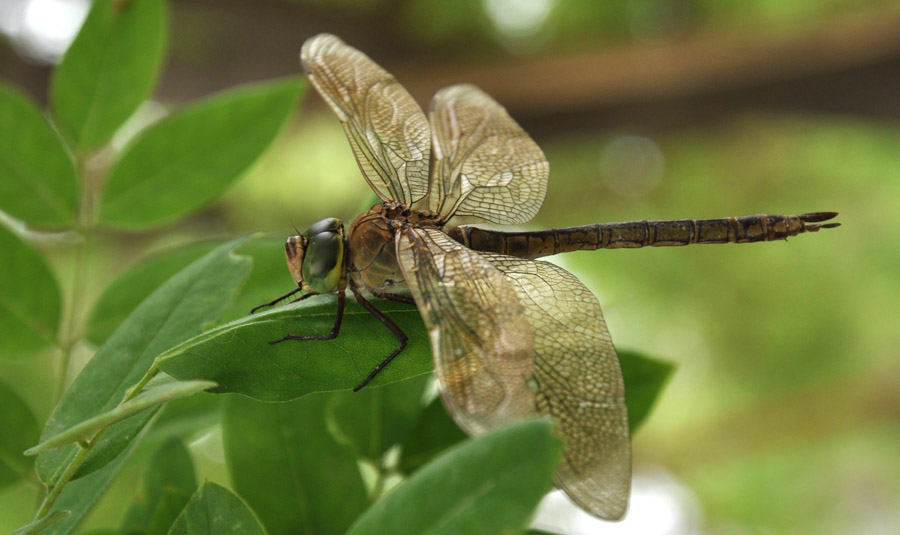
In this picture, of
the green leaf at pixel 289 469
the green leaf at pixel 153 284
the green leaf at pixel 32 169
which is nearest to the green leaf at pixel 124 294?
the green leaf at pixel 153 284

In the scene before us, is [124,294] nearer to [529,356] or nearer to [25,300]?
[25,300]

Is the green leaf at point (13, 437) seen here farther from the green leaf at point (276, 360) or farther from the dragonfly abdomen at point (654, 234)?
the dragonfly abdomen at point (654, 234)

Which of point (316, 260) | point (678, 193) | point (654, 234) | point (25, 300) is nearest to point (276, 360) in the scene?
point (316, 260)

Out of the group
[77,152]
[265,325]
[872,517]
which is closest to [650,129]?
[872,517]

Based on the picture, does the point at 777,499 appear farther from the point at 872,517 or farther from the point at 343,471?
the point at 343,471

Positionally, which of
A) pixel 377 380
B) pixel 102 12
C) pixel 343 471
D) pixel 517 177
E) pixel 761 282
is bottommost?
pixel 761 282

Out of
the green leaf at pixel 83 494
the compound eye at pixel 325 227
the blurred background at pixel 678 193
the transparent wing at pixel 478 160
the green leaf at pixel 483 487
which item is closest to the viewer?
the green leaf at pixel 483 487
